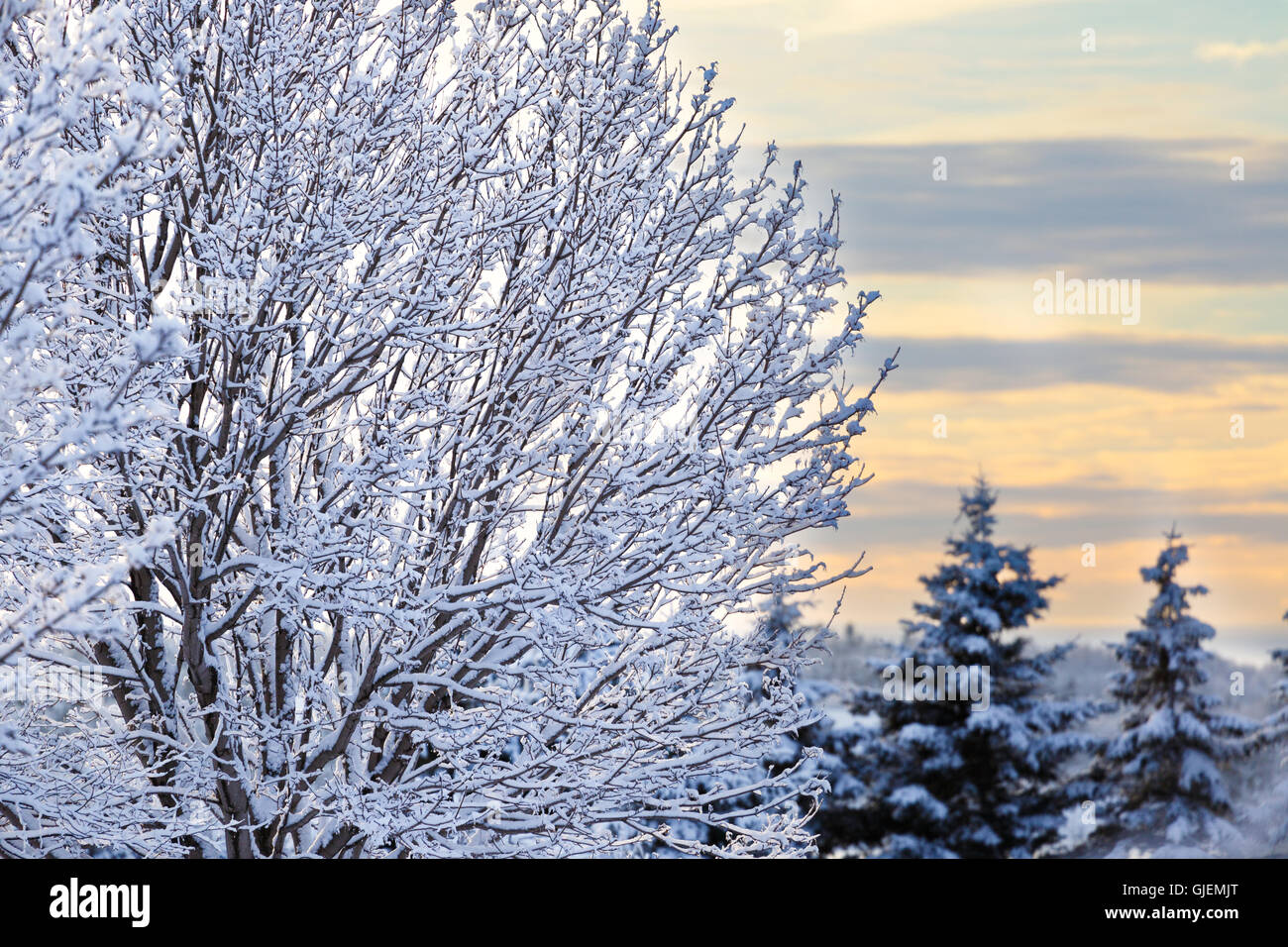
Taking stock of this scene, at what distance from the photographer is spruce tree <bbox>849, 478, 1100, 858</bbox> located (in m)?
24.0

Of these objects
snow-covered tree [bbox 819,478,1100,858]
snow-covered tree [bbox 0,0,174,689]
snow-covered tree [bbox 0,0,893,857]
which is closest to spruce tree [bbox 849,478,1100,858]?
snow-covered tree [bbox 819,478,1100,858]

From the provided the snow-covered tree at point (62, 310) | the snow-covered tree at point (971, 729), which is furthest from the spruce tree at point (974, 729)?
the snow-covered tree at point (62, 310)

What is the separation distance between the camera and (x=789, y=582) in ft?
27.9

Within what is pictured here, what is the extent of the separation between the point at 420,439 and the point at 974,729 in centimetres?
1827

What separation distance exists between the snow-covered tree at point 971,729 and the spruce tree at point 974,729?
0.07ft

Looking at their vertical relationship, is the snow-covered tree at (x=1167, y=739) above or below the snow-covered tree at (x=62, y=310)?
below

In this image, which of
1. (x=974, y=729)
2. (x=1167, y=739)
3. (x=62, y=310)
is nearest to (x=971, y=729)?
(x=974, y=729)

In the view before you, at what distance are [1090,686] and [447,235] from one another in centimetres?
2227

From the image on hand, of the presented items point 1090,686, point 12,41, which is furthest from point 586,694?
point 1090,686

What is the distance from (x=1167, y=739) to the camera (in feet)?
83.4

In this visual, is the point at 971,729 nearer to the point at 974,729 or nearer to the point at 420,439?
the point at 974,729

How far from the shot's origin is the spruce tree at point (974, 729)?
24.0 metres

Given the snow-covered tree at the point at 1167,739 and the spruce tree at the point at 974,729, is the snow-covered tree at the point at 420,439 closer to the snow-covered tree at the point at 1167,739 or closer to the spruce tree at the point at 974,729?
the spruce tree at the point at 974,729
